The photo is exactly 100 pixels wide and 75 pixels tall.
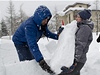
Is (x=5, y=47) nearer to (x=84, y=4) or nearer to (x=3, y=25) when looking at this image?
(x=3, y=25)

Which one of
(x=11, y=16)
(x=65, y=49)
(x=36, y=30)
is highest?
(x=36, y=30)

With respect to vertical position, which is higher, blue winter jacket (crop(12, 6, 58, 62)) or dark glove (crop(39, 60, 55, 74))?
blue winter jacket (crop(12, 6, 58, 62))

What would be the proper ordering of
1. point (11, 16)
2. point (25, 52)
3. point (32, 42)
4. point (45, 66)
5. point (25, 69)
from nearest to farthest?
point (32, 42)
point (45, 66)
point (25, 69)
point (25, 52)
point (11, 16)

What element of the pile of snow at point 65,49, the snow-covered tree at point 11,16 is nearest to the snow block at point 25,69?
the pile of snow at point 65,49

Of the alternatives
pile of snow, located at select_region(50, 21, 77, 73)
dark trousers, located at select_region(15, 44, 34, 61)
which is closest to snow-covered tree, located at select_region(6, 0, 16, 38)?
dark trousers, located at select_region(15, 44, 34, 61)

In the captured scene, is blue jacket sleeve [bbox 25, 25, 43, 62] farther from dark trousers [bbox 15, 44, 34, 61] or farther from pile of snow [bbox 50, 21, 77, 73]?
dark trousers [bbox 15, 44, 34, 61]

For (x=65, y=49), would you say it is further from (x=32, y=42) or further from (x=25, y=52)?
(x=25, y=52)

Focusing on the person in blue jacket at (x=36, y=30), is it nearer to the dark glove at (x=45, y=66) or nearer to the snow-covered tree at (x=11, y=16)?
the dark glove at (x=45, y=66)

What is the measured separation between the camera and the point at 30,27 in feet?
13.6

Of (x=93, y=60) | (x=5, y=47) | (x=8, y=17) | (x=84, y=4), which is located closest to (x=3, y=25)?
(x=8, y=17)

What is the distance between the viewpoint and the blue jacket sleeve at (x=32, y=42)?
13.4 feet

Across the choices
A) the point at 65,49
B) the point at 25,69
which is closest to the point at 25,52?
the point at 25,69

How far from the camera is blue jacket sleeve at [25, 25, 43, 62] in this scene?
4070mm

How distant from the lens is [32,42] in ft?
13.4
